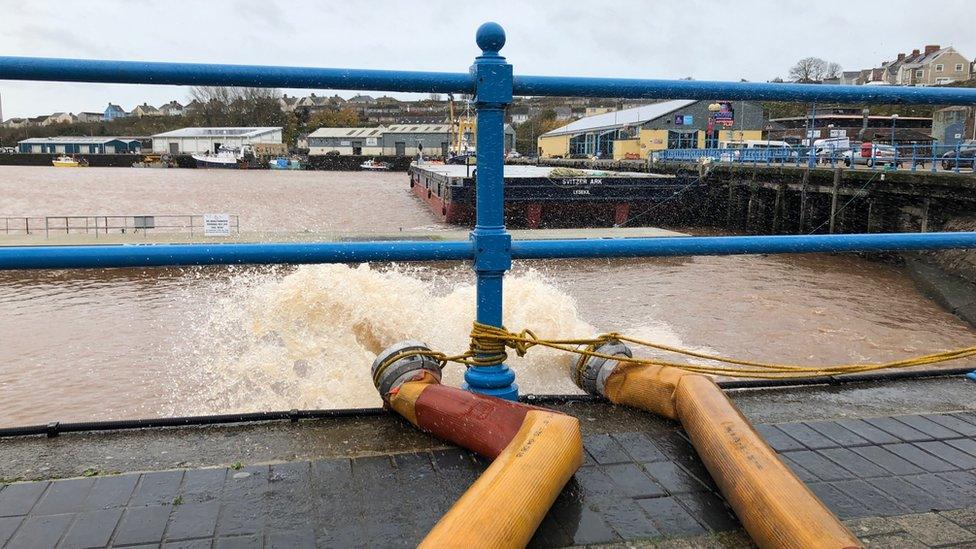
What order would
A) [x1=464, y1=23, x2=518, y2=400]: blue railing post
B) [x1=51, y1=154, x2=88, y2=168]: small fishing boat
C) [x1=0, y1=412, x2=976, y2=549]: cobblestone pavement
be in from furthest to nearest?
[x1=51, y1=154, x2=88, y2=168]: small fishing boat < [x1=464, y1=23, x2=518, y2=400]: blue railing post < [x1=0, y1=412, x2=976, y2=549]: cobblestone pavement

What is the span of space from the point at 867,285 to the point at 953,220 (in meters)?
3.53

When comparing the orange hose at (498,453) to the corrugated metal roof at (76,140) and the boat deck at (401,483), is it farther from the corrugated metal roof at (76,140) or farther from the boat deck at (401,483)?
the corrugated metal roof at (76,140)

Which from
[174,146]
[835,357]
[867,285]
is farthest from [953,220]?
[174,146]

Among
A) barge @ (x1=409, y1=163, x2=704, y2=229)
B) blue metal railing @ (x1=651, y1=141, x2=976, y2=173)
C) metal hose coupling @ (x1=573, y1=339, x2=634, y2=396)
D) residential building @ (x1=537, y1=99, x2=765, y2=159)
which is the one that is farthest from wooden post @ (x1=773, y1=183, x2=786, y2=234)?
residential building @ (x1=537, y1=99, x2=765, y2=159)

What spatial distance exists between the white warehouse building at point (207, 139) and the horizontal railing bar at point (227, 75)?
337 feet

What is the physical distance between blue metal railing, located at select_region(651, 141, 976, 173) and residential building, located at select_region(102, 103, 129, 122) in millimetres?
132973

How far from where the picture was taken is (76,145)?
102 meters

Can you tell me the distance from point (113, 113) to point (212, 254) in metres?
169

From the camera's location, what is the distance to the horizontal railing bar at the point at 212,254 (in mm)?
1825

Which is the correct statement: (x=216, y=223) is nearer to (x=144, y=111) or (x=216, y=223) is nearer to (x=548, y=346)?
(x=548, y=346)

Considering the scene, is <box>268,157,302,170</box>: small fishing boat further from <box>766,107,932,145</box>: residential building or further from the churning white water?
the churning white water

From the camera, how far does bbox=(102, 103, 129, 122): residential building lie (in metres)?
144

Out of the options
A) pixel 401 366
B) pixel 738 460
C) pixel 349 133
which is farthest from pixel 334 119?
pixel 738 460

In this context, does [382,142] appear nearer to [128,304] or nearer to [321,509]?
[128,304]
